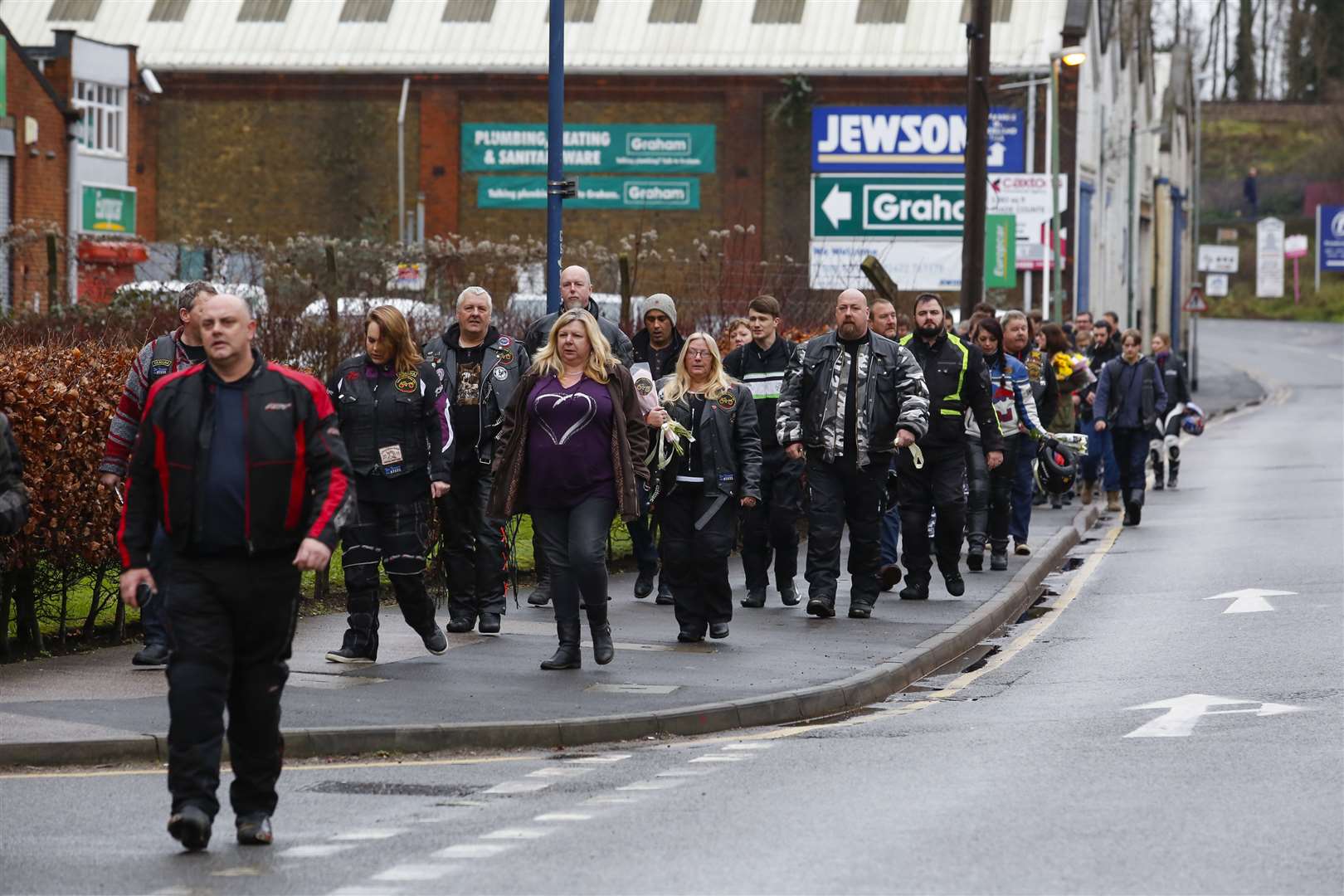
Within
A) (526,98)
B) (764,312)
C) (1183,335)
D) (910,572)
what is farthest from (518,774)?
(1183,335)

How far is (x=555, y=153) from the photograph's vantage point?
15.5 m

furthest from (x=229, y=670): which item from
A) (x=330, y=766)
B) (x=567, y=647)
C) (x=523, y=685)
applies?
(x=567, y=647)

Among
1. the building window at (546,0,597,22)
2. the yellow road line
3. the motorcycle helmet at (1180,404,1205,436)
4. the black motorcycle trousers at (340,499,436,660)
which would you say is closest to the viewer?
the yellow road line

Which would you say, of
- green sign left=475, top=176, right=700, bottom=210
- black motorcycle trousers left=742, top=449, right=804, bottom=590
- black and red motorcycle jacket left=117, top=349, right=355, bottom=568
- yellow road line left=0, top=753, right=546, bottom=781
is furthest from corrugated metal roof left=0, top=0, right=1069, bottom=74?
black and red motorcycle jacket left=117, top=349, right=355, bottom=568

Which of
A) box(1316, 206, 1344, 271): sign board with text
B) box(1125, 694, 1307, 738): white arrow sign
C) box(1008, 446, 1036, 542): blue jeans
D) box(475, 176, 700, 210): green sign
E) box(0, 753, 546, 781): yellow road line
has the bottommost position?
box(0, 753, 546, 781): yellow road line

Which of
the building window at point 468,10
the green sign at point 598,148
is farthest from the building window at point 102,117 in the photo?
the building window at point 468,10

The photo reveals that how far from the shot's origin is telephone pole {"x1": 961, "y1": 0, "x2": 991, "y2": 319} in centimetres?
2356

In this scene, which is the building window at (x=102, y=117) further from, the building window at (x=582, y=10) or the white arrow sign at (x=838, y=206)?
the white arrow sign at (x=838, y=206)

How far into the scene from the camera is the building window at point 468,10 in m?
55.0

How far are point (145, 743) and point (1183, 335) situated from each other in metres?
73.1

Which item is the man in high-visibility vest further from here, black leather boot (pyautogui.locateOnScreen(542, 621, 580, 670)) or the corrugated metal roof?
the corrugated metal roof

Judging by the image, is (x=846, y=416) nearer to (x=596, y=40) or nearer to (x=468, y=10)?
(x=596, y=40)

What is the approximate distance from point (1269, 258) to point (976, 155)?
71.7 metres

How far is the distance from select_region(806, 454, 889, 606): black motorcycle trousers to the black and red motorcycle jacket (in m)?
6.43
